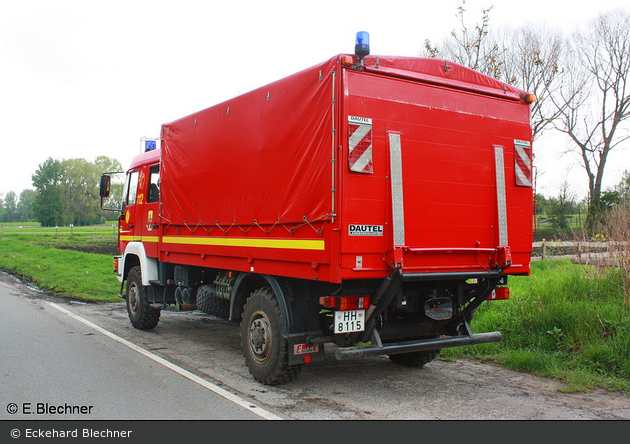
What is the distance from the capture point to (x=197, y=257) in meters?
7.70

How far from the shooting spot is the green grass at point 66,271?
14141 mm

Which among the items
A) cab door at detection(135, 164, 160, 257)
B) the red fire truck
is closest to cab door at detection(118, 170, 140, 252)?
cab door at detection(135, 164, 160, 257)

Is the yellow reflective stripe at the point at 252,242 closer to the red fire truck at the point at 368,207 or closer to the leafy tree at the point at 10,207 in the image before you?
the red fire truck at the point at 368,207

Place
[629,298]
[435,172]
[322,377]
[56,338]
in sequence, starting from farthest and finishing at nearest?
[56,338]
[629,298]
[322,377]
[435,172]

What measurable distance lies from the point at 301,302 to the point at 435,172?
6.50 feet

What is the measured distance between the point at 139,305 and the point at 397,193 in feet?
18.5

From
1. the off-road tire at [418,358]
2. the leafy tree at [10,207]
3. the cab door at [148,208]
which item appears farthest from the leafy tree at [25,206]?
the off-road tire at [418,358]

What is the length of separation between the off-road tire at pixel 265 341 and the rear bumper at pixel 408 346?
760 mm

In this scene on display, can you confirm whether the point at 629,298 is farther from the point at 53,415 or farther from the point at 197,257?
the point at 53,415

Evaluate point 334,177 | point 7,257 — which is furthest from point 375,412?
point 7,257

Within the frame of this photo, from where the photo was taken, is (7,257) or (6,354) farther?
(7,257)
